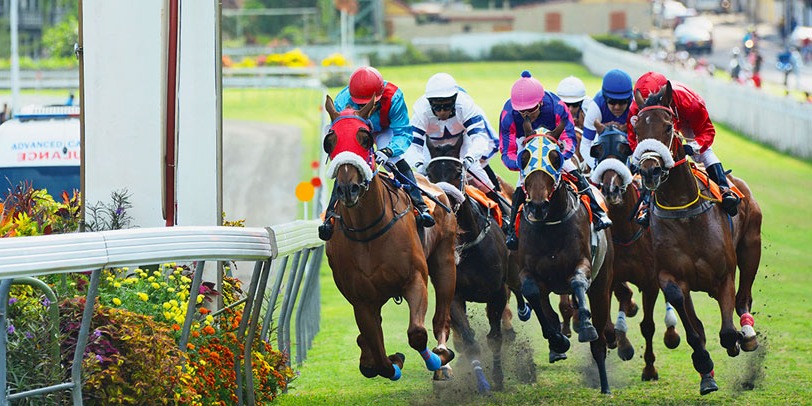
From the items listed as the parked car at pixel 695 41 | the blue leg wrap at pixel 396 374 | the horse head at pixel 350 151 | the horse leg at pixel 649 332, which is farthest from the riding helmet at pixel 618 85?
the parked car at pixel 695 41

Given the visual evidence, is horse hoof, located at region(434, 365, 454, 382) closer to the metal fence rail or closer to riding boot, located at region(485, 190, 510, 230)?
the metal fence rail

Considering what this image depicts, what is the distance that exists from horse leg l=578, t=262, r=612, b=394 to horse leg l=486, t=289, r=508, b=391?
0.78 meters

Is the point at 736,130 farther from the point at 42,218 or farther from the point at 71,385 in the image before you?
the point at 71,385

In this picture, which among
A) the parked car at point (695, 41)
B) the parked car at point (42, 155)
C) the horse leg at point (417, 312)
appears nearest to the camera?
the horse leg at point (417, 312)

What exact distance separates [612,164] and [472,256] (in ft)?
4.68

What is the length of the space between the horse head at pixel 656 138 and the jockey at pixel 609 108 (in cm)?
106

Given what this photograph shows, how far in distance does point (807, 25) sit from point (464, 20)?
26966 millimetres

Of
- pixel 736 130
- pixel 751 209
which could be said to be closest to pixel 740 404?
pixel 751 209

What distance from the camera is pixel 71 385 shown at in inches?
236

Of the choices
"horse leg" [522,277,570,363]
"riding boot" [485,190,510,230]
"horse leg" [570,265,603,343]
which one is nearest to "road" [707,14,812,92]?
"riding boot" [485,190,510,230]

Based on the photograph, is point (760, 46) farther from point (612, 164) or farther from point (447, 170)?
point (612, 164)

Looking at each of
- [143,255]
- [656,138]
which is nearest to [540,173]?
[656,138]

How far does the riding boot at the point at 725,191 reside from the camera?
1012 cm

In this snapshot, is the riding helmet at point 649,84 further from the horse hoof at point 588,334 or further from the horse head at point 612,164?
the horse hoof at point 588,334
